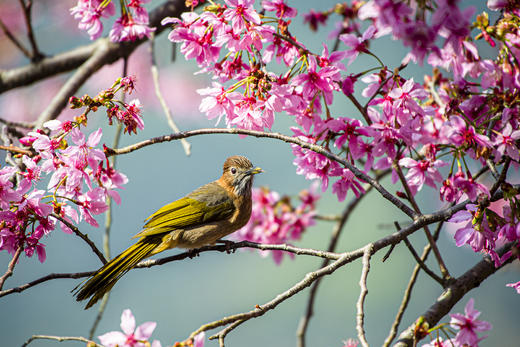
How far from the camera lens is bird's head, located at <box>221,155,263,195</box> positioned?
365 centimetres

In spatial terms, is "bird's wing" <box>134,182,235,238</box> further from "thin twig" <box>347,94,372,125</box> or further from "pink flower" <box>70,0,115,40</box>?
"thin twig" <box>347,94,372,125</box>

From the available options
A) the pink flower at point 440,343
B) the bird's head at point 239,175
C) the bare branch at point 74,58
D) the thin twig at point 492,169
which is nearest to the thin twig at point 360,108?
the thin twig at point 492,169

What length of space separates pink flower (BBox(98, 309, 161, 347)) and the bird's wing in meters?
1.01

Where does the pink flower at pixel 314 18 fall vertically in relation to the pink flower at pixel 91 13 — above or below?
above

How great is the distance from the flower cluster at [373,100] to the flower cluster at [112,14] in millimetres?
324

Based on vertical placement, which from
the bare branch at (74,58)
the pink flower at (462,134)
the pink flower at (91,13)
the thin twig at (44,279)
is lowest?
the thin twig at (44,279)

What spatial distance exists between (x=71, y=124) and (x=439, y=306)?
1.86 m

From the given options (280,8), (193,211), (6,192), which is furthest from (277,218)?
(6,192)

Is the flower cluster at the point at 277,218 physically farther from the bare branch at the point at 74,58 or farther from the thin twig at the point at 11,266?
the thin twig at the point at 11,266

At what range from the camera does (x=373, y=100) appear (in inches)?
99.0

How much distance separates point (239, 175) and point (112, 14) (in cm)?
143

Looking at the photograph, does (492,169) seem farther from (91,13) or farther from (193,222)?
(91,13)

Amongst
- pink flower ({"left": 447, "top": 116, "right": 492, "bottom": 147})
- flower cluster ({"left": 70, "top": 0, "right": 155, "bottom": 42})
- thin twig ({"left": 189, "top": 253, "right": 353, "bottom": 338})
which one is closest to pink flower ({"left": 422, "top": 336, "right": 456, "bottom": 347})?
thin twig ({"left": 189, "top": 253, "right": 353, "bottom": 338})

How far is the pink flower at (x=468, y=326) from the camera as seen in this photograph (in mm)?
2125
